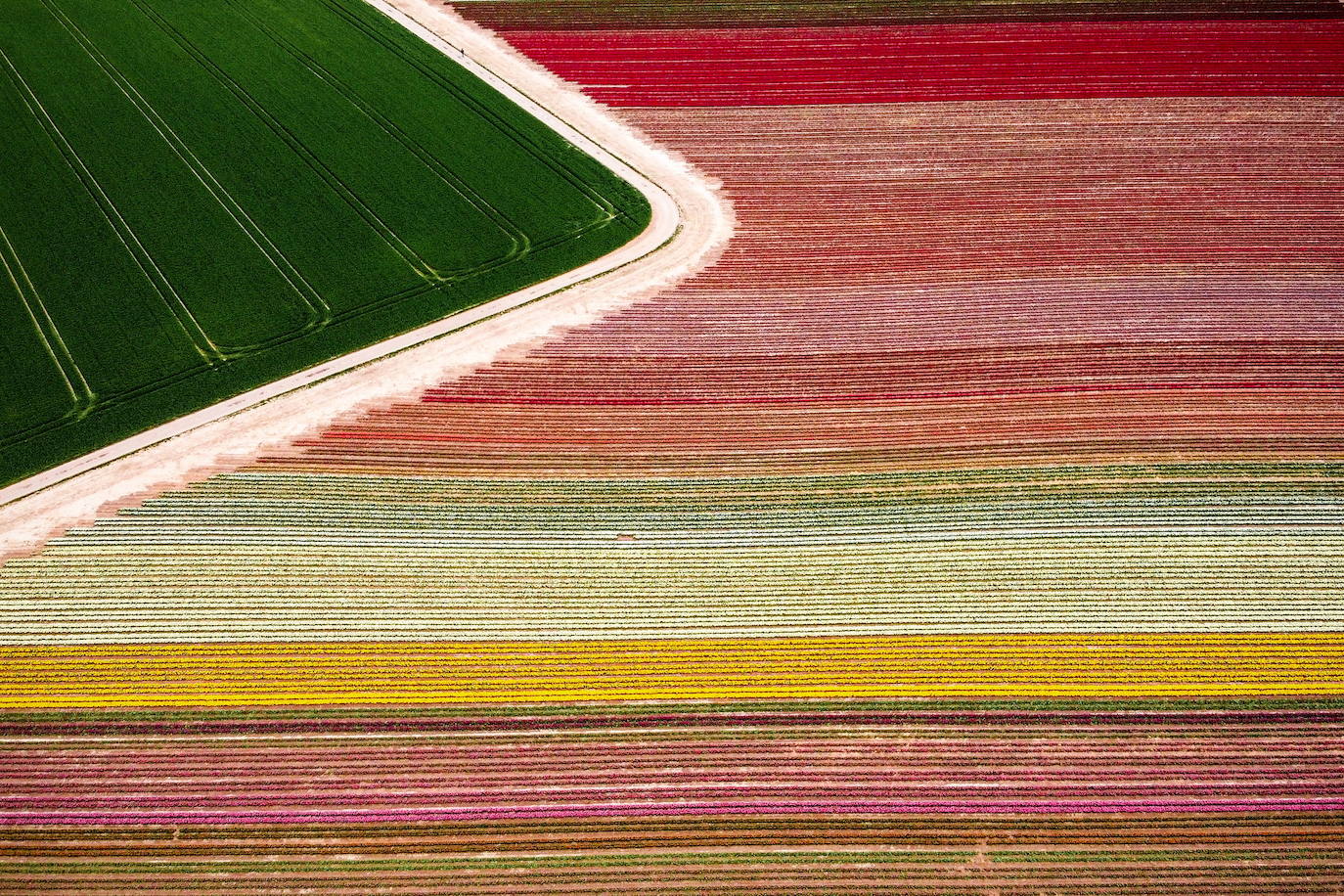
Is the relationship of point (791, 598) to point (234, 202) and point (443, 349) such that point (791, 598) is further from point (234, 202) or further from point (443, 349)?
point (234, 202)

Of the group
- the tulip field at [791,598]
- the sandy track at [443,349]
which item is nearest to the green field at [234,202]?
the sandy track at [443,349]

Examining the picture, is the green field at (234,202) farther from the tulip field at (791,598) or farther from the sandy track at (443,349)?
the tulip field at (791,598)

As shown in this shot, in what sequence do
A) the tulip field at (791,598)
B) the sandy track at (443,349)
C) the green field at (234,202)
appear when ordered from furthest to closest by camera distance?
the green field at (234,202), the sandy track at (443,349), the tulip field at (791,598)

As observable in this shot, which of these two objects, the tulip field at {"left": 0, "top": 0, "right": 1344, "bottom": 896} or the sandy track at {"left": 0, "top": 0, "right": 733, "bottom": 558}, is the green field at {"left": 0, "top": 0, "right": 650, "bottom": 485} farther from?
the tulip field at {"left": 0, "top": 0, "right": 1344, "bottom": 896}

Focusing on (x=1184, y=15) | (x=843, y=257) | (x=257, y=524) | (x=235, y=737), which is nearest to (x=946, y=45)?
(x=1184, y=15)

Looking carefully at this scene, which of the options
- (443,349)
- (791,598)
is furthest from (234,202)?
(791,598)

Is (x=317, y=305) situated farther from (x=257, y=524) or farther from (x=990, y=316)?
(x=990, y=316)
